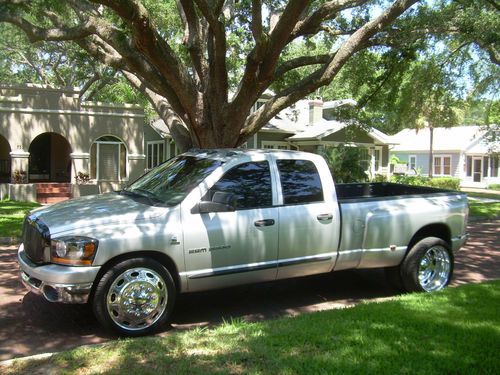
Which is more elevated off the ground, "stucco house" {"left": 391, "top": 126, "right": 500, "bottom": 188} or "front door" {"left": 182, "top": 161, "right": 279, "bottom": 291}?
"stucco house" {"left": 391, "top": 126, "right": 500, "bottom": 188}

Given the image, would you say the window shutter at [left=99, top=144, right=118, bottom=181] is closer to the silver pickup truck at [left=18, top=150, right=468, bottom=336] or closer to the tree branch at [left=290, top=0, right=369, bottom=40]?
the tree branch at [left=290, top=0, right=369, bottom=40]

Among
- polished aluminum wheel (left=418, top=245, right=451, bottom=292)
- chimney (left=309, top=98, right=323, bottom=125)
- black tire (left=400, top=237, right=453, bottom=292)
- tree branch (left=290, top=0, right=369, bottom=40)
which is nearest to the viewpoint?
black tire (left=400, top=237, right=453, bottom=292)

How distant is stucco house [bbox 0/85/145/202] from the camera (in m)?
19.9

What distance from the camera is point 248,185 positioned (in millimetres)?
5910

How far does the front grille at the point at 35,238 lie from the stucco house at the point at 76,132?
15445 mm

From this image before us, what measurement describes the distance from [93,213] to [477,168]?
43096mm

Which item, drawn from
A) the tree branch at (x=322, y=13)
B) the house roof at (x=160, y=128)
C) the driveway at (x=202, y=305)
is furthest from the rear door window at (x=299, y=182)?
the house roof at (x=160, y=128)

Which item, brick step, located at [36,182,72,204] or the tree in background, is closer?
the tree in background

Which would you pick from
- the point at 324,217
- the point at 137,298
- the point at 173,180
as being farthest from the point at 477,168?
the point at 137,298

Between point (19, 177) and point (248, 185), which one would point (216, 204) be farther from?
point (19, 177)

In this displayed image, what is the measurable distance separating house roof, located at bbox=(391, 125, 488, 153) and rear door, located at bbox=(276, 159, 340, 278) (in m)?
36.2

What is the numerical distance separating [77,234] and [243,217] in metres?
1.76

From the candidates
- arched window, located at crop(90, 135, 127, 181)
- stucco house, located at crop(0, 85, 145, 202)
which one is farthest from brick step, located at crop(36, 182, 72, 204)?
arched window, located at crop(90, 135, 127, 181)

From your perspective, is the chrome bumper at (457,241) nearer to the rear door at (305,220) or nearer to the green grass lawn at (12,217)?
the rear door at (305,220)
